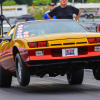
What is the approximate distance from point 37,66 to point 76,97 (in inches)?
36.0

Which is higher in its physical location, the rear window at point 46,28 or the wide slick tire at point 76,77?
the rear window at point 46,28

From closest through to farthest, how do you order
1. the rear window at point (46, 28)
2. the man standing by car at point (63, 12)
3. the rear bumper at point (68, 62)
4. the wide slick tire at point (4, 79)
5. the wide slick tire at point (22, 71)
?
1. the rear bumper at point (68, 62)
2. the wide slick tire at point (22, 71)
3. the rear window at point (46, 28)
4. the wide slick tire at point (4, 79)
5. the man standing by car at point (63, 12)

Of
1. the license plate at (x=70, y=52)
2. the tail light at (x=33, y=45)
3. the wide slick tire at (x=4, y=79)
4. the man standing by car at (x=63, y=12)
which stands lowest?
the wide slick tire at (x=4, y=79)

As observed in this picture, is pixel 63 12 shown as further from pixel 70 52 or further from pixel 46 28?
pixel 70 52

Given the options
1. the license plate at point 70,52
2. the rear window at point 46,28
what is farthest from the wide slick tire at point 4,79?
the license plate at point 70,52

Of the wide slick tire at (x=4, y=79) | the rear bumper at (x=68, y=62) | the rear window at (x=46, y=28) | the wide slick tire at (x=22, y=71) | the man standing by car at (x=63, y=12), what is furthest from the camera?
the man standing by car at (x=63, y=12)

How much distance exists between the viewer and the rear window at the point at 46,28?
23.3ft

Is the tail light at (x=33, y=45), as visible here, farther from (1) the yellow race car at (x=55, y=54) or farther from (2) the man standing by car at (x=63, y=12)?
(2) the man standing by car at (x=63, y=12)

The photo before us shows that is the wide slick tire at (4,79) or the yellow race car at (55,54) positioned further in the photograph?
the wide slick tire at (4,79)

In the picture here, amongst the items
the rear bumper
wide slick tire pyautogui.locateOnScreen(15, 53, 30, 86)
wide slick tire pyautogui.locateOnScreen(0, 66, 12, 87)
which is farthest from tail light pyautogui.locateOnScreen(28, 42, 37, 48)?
wide slick tire pyautogui.locateOnScreen(0, 66, 12, 87)

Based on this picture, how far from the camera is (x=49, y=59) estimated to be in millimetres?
5977

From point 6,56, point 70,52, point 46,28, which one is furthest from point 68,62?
point 6,56

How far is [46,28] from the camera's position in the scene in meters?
7.23

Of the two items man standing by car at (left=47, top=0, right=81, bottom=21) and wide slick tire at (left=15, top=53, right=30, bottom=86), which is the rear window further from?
man standing by car at (left=47, top=0, right=81, bottom=21)
